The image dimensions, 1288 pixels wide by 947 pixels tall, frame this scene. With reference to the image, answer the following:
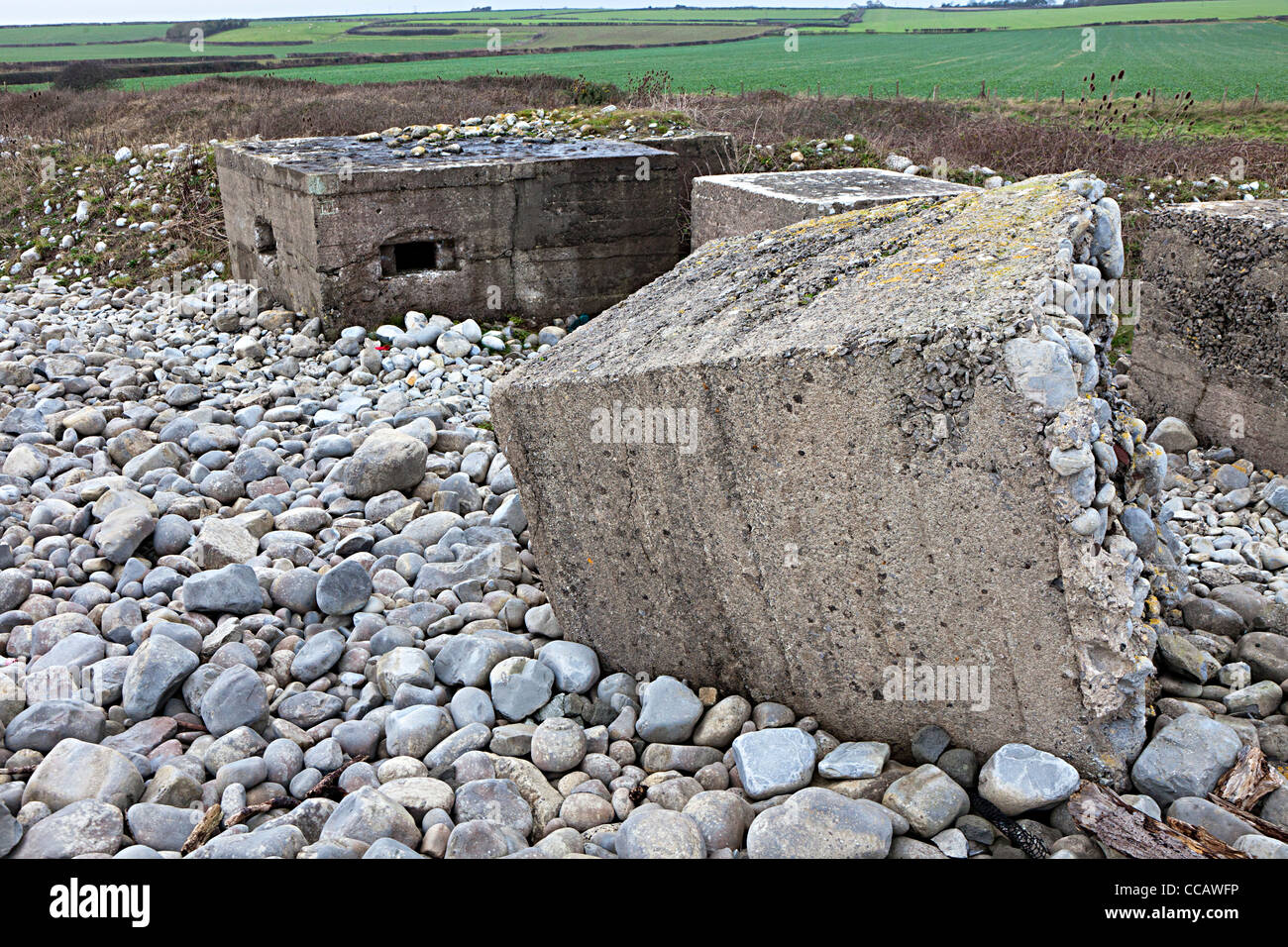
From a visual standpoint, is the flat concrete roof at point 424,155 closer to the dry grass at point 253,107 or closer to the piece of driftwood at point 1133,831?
the dry grass at point 253,107

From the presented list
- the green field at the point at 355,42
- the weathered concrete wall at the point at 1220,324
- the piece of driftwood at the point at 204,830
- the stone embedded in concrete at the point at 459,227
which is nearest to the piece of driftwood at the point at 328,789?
the piece of driftwood at the point at 204,830

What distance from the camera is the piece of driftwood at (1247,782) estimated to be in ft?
8.20

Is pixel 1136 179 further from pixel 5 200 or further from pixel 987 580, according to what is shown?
pixel 5 200

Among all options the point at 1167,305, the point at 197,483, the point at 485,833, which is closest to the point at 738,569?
the point at 485,833

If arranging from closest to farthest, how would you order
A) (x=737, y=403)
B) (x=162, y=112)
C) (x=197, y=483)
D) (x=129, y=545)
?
(x=737, y=403), (x=129, y=545), (x=197, y=483), (x=162, y=112)

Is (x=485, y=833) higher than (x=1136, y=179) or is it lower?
lower

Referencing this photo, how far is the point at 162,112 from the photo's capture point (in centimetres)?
1866

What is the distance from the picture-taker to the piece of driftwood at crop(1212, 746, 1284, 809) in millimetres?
2500

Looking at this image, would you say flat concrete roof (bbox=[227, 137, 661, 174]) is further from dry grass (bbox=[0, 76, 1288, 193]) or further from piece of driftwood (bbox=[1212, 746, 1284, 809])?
piece of driftwood (bbox=[1212, 746, 1284, 809])

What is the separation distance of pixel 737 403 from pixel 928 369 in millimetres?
555

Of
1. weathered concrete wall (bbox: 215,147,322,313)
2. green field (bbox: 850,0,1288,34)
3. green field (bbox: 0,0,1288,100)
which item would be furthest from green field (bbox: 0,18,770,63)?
weathered concrete wall (bbox: 215,147,322,313)

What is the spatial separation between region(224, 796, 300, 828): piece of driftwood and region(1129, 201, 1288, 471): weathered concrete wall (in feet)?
16.6

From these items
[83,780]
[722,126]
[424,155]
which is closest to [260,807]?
[83,780]

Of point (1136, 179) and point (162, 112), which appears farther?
point (162, 112)
